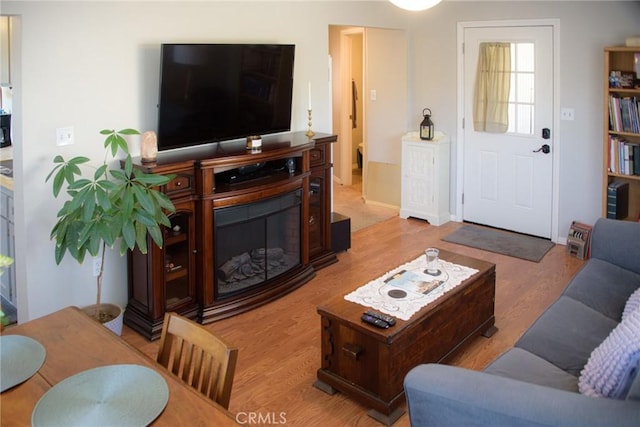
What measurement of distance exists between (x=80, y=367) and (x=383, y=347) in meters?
1.44

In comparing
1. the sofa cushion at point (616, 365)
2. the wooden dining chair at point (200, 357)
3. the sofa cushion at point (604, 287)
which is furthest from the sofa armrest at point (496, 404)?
the sofa cushion at point (604, 287)

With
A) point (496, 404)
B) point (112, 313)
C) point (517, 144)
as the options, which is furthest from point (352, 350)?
point (517, 144)

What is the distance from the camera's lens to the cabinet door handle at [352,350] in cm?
302

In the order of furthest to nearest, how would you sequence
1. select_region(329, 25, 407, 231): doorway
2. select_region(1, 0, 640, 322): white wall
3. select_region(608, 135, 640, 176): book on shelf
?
select_region(329, 25, 407, 231): doorway < select_region(608, 135, 640, 176): book on shelf < select_region(1, 0, 640, 322): white wall

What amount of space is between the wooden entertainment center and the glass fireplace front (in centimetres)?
1

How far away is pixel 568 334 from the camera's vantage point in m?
2.92

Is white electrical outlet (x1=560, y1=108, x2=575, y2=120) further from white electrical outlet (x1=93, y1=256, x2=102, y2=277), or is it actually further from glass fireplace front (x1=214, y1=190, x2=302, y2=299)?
white electrical outlet (x1=93, y1=256, x2=102, y2=277)

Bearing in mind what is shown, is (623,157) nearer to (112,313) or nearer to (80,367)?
(112,313)

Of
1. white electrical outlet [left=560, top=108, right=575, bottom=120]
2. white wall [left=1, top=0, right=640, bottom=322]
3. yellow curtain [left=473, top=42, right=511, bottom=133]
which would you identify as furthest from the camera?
yellow curtain [left=473, top=42, right=511, bottom=133]

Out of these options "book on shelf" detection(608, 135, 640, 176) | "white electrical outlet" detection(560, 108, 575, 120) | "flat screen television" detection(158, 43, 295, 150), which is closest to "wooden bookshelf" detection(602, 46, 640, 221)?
"book on shelf" detection(608, 135, 640, 176)

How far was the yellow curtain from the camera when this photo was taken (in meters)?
5.71

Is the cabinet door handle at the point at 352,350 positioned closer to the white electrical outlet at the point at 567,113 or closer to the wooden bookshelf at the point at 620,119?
the wooden bookshelf at the point at 620,119

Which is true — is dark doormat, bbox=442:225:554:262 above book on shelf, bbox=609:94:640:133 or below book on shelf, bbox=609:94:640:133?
below

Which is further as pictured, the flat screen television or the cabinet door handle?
the flat screen television
